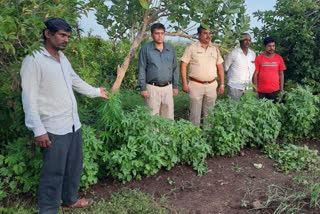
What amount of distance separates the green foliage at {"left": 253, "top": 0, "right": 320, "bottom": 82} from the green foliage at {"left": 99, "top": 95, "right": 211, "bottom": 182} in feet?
10.8

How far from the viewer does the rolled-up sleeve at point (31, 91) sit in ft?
10.3

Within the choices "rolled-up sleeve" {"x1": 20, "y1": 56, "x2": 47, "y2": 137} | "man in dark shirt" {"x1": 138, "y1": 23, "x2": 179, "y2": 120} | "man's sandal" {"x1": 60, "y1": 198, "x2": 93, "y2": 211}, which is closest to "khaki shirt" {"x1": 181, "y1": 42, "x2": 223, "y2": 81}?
"man in dark shirt" {"x1": 138, "y1": 23, "x2": 179, "y2": 120}

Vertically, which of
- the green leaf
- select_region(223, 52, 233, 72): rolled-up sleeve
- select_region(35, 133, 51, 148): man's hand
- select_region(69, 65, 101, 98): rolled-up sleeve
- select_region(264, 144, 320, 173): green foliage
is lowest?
select_region(264, 144, 320, 173): green foliage

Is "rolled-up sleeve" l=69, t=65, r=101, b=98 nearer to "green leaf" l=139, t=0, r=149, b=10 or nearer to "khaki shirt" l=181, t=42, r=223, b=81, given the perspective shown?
"green leaf" l=139, t=0, r=149, b=10

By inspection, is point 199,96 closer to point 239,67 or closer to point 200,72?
point 200,72

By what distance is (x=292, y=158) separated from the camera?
17.2 ft

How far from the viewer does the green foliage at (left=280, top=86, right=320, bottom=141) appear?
570cm

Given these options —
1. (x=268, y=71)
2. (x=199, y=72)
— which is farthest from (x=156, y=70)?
(x=268, y=71)

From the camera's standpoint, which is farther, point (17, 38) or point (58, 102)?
point (58, 102)

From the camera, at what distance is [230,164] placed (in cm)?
506

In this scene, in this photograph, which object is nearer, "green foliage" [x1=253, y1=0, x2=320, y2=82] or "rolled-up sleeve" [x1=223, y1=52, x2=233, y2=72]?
"rolled-up sleeve" [x1=223, y1=52, x2=233, y2=72]

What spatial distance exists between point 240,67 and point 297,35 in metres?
1.65

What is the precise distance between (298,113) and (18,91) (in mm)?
4042

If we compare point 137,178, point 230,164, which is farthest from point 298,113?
point 137,178
